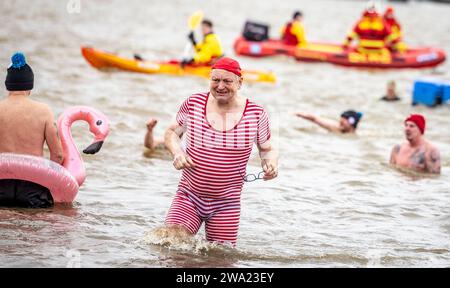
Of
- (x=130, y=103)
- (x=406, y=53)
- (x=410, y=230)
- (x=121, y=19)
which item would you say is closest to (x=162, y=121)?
(x=130, y=103)

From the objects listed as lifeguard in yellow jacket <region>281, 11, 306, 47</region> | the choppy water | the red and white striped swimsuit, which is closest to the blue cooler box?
the choppy water

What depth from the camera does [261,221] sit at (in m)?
9.02

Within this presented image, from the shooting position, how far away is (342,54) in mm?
23016

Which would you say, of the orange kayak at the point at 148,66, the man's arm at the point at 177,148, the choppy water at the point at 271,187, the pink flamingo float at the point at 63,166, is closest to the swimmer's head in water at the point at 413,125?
the choppy water at the point at 271,187

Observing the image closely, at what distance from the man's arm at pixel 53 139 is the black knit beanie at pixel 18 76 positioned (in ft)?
1.03

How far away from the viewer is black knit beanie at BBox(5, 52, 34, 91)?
7953mm

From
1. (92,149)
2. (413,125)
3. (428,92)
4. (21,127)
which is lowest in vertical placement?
(428,92)

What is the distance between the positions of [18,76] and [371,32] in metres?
15.3

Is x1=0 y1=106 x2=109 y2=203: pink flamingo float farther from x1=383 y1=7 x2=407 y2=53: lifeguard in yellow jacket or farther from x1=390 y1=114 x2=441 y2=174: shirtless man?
x1=383 y1=7 x2=407 y2=53: lifeguard in yellow jacket

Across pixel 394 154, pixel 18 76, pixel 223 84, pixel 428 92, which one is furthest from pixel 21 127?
pixel 428 92

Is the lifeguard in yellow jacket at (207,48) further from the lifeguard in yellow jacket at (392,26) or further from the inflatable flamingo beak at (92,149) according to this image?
the inflatable flamingo beak at (92,149)

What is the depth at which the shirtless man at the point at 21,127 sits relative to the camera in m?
7.99

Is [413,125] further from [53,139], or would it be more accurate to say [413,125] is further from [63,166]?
[53,139]

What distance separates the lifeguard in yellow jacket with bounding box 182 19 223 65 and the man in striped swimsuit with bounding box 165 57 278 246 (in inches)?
408
